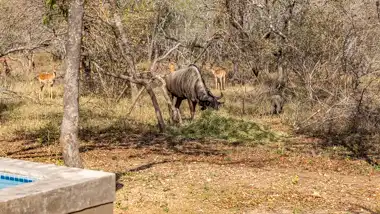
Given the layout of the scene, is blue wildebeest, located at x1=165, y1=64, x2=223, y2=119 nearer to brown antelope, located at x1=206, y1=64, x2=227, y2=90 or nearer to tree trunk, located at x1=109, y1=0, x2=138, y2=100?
tree trunk, located at x1=109, y1=0, x2=138, y2=100

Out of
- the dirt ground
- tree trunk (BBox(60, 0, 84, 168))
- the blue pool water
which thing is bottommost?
the dirt ground

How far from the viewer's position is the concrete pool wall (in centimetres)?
552

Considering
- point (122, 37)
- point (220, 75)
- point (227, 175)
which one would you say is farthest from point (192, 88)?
point (227, 175)

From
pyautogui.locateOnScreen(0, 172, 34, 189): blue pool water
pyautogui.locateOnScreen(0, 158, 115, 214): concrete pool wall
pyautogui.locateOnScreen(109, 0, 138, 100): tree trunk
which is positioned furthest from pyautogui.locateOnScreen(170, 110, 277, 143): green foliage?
pyautogui.locateOnScreen(0, 158, 115, 214): concrete pool wall

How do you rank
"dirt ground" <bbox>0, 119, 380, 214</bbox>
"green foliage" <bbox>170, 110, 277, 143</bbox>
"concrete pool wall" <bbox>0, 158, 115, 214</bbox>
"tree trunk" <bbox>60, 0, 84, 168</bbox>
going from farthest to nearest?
"green foliage" <bbox>170, 110, 277, 143</bbox> → "dirt ground" <bbox>0, 119, 380, 214</bbox> → "tree trunk" <bbox>60, 0, 84, 168</bbox> → "concrete pool wall" <bbox>0, 158, 115, 214</bbox>

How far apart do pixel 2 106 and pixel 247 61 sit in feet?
24.8

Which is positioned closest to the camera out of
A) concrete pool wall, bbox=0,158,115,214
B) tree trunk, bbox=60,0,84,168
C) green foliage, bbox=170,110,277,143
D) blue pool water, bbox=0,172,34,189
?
concrete pool wall, bbox=0,158,115,214

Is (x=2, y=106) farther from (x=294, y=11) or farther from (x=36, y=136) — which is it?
(x=294, y=11)

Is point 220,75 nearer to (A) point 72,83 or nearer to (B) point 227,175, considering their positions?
(B) point 227,175

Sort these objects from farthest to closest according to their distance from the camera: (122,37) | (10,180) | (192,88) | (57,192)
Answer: (192,88) → (122,37) → (10,180) → (57,192)

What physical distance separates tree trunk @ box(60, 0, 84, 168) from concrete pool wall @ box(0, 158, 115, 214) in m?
1.41

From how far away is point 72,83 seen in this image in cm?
848

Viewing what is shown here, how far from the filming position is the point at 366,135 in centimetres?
1497

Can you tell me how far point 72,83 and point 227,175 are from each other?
341 centimetres
